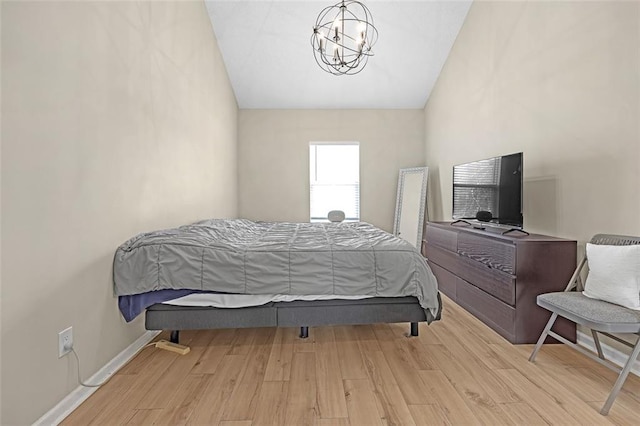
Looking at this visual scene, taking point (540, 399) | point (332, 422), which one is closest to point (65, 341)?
point (332, 422)

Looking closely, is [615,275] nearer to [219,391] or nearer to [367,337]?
[367,337]

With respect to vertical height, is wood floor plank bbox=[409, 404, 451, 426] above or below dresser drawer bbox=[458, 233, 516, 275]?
below

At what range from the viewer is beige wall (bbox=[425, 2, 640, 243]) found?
88.9 inches

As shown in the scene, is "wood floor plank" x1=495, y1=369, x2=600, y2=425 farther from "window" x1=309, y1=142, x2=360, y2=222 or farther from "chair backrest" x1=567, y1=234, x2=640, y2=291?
"window" x1=309, y1=142, x2=360, y2=222

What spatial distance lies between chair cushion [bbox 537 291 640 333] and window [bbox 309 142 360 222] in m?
4.05

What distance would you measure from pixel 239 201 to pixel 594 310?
16.2ft

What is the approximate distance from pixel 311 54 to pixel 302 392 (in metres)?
4.32

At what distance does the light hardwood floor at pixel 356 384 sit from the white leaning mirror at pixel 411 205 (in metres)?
2.90

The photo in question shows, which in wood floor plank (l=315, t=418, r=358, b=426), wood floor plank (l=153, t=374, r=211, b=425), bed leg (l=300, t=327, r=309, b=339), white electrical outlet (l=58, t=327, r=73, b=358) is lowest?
wood floor plank (l=153, t=374, r=211, b=425)

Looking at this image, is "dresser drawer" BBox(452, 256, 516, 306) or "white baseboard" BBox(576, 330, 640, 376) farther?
"dresser drawer" BBox(452, 256, 516, 306)

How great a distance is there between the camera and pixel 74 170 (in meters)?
1.85

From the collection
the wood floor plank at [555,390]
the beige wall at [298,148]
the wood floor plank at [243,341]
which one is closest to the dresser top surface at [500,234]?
the wood floor plank at [555,390]

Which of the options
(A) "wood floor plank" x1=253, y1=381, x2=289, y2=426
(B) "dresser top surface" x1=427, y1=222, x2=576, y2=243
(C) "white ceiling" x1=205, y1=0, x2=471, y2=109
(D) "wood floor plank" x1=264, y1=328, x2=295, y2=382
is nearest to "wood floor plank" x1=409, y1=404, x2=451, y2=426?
(A) "wood floor plank" x1=253, y1=381, x2=289, y2=426

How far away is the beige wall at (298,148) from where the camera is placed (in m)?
5.95
